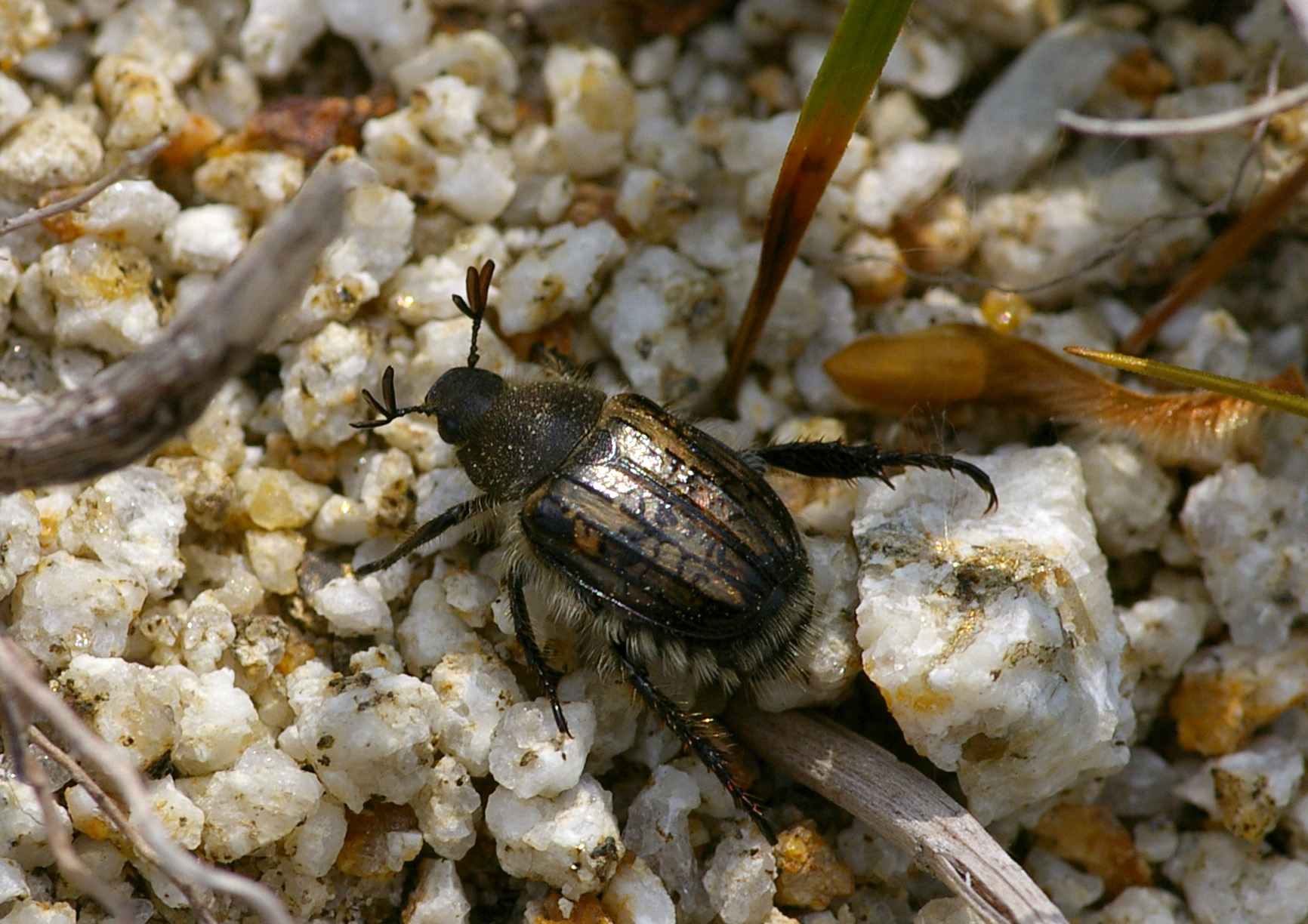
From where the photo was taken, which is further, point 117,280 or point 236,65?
point 236,65

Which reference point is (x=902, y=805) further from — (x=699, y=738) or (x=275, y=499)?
(x=275, y=499)

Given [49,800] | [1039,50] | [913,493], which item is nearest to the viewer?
[49,800]

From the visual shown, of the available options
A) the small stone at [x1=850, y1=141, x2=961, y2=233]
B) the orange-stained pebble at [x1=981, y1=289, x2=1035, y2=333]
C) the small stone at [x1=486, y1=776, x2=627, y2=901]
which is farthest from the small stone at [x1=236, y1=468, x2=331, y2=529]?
the orange-stained pebble at [x1=981, y1=289, x2=1035, y2=333]

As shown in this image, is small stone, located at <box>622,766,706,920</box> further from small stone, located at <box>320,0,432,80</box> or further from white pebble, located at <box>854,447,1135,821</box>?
small stone, located at <box>320,0,432,80</box>

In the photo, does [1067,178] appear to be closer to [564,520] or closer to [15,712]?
[564,520]

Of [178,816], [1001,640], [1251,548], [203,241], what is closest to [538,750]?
[178,816]

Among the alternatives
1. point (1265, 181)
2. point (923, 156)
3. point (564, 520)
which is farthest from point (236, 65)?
point (1265, 181)
